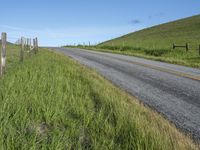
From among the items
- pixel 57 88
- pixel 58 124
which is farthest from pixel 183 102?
pixel 58 124

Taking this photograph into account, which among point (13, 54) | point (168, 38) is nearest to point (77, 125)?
point (13, 54)

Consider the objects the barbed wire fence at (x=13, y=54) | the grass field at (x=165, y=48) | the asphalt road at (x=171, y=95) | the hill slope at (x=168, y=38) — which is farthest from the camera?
the hill slope at (x=168, y=38)

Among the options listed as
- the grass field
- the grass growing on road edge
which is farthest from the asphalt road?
the grass field

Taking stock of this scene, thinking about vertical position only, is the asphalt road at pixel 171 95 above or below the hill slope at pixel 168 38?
below

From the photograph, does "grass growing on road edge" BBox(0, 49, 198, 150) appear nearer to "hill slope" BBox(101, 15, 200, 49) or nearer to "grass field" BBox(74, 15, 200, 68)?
"grass field" BBox(74, 15, 200, 68)

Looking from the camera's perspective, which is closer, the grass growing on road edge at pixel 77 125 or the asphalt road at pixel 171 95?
the grass growing on road edge at pixel 77 125

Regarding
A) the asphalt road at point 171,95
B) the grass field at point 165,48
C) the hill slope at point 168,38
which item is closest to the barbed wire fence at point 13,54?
the asphalt road at point 171,95

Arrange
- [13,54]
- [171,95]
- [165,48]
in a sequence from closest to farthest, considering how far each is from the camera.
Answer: [171,95] < [13,54] < [165,48]

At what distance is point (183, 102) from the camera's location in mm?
6906

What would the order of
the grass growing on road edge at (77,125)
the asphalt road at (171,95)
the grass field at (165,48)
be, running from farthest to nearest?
the grass field at (165,48)
the asphalt road at (171,95)
the grass growing on road edge at (77,125)

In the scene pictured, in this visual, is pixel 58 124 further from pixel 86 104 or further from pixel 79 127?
pixel 86 104

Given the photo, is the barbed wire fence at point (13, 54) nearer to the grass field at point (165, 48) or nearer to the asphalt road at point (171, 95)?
the asphalt road at point (171, 95)

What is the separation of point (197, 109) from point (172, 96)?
1343 mm

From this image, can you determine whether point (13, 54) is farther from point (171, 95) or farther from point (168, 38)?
point (168, 38)
